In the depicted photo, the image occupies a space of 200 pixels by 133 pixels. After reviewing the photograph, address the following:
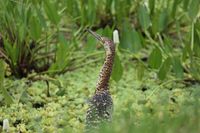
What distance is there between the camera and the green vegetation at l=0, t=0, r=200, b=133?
9.45ft

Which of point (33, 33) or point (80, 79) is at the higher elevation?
point (33, 33)

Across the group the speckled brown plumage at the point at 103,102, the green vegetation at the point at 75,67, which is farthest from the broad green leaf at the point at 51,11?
the speckled brown plumage at the point at 103,102

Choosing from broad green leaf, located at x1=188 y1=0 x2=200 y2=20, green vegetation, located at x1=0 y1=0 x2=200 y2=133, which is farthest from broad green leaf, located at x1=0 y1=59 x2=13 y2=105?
broad green leaf, located at x1=188 y1=0 x2=200 y2=20

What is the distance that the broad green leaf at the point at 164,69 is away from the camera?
10.1 ft

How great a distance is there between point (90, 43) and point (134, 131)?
1.47m

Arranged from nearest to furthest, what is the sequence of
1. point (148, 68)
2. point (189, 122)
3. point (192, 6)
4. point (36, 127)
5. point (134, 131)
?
point (134, 131) → point (189, 122) → point (36, 127) → point (192, 6) → point (148, 68)

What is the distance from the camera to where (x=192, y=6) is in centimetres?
321

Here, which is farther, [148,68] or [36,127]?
[148,68]

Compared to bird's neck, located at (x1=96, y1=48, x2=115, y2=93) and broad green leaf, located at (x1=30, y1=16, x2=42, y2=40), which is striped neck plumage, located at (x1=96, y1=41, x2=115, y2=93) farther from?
broad green leaf, located at (x1=30, y1=16, x2=42, y2=40)

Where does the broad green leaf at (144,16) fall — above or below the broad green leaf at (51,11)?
below

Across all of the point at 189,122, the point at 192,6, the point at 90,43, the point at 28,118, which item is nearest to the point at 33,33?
the point at 90,43

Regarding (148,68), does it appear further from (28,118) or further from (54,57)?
(28,118)

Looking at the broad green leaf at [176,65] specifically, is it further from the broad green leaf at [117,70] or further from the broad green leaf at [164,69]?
the broad green leaf at [117,70]

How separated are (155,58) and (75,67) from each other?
53cm
